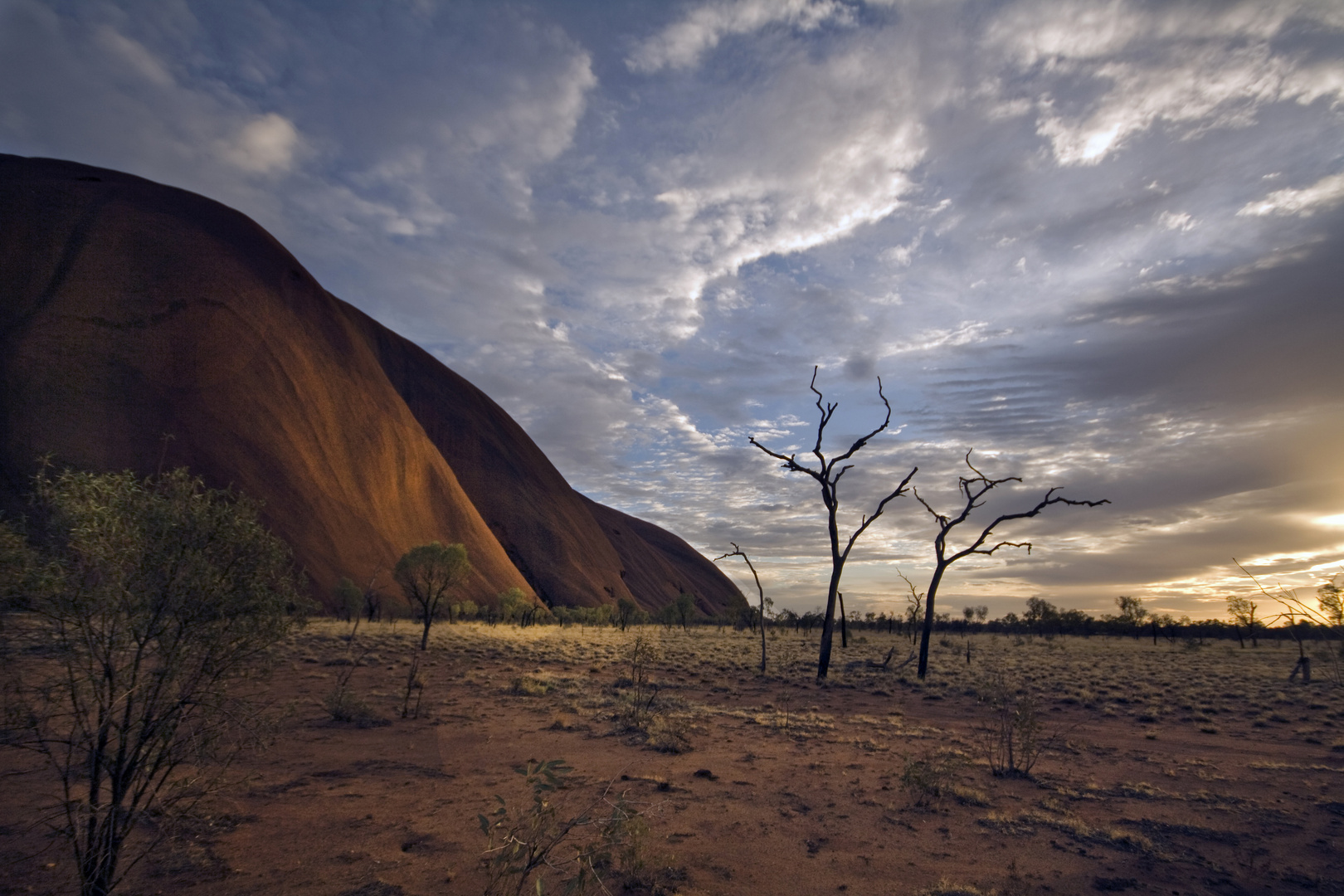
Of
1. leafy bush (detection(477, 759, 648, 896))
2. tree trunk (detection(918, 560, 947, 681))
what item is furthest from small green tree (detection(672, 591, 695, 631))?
leafy bush (detection(477, 759, 648, 896))

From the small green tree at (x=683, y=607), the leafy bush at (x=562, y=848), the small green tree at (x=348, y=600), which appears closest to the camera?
the leafy bush at (x=562, y=848)

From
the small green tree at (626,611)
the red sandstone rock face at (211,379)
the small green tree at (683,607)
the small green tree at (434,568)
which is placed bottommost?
the small green tree at (626,611)

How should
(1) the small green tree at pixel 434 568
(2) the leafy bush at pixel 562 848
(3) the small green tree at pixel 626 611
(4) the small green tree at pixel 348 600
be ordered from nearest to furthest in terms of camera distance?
(2) the leafy bush at pixel 562 848, (1) the small green tree at pixel 434 568, (4) the small green tree at pixel 348 600, (3) the small green tree at pixel 626 611

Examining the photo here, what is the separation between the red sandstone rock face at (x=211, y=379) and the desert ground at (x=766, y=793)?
1079 inches

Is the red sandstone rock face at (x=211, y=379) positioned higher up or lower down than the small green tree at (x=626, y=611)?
higher up

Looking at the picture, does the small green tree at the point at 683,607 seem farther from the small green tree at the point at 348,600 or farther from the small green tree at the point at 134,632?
the small green tree at the point at 134,632

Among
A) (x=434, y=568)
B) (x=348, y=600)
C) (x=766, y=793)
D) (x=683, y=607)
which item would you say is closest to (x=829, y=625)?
(x=766, y=793)

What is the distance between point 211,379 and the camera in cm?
4366

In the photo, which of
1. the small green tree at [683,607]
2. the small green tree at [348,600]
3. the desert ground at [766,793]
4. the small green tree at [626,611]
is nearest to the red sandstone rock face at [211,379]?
the small green tree at [348,600]

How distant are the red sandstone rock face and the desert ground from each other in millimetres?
27416

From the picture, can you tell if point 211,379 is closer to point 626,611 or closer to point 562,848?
point 626,611

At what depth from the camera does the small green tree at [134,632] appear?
4.59 meters

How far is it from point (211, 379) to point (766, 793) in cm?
5007

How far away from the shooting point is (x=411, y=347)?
78.1 m
